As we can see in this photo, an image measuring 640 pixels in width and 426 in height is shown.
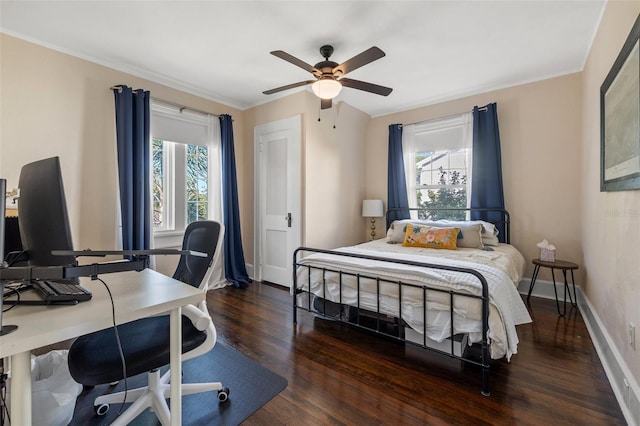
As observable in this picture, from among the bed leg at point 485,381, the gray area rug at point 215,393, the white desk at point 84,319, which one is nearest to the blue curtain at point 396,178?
the bed leg at point 485,381

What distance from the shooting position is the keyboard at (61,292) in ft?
3.25

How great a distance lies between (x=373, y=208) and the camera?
442 cm

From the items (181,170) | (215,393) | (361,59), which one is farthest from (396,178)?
(215,393)

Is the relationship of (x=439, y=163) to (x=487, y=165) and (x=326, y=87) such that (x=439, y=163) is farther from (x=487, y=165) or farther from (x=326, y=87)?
(x=326, y=87)

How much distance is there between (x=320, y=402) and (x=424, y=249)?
2070mm

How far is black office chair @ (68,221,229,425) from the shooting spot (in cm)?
116

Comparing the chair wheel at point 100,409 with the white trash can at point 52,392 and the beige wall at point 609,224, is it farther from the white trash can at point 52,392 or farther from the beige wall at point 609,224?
the beige wall at point 609,224

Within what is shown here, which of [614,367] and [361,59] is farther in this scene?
[361,59]

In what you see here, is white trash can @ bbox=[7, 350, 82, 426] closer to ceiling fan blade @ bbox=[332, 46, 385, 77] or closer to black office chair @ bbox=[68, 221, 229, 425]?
black office chair @ bbox=[68, 221, 229, 425]

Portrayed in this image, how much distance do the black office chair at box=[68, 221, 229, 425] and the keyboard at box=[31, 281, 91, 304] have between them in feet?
1.06

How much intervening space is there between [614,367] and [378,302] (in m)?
1.45

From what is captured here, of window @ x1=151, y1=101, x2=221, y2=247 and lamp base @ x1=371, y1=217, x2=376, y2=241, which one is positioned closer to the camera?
window @ x1=151, y1=101, x2=221, y2=247

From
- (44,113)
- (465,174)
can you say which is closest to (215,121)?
(44,113)

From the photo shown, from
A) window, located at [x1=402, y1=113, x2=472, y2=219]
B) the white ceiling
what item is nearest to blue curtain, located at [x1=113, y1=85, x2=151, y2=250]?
the white ceiling
